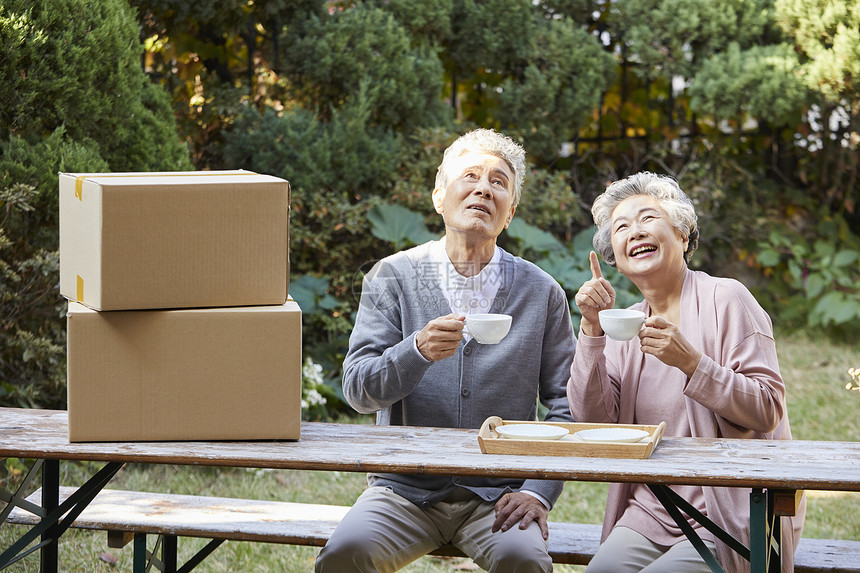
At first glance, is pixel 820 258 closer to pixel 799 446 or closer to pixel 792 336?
pixel 792 336

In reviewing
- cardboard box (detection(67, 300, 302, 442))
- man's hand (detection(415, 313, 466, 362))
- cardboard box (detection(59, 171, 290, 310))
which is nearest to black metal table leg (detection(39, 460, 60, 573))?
cardboard box (detection(67, 300, 302, 442))

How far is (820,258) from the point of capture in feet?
22.3

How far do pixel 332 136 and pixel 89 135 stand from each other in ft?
4.94

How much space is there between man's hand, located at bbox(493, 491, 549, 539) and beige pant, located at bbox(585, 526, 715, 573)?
0.17 m

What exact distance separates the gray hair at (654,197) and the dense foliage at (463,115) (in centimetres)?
205

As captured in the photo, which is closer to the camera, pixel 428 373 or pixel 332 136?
pixel 428 373

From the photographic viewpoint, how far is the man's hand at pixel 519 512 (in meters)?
2.42

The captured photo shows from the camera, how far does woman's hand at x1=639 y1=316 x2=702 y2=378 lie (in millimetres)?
2162

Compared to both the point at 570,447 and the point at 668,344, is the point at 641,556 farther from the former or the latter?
the point at 668,344

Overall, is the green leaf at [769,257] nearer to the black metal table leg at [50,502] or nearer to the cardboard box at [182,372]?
the cardboard box at [182,372]

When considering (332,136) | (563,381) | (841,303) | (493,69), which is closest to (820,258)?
(841,303)

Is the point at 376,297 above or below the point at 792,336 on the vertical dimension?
above

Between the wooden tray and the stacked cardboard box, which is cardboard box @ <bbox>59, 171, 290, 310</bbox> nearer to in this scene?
the stacked cardboard box

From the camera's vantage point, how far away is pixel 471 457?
2062 mm
